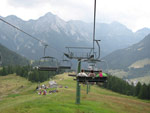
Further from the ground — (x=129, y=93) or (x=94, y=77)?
(x=94, y=77)

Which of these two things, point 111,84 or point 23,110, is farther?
point 111,84

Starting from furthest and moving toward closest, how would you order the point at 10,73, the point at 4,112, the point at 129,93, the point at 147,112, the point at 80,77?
1. the point at 10,73
2. the point at 129,93
3. the point at 147,112
4. the point at 4,112
5. the point at 80,77

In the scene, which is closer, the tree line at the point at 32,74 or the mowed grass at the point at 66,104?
the mowed grass at the point at 66,104

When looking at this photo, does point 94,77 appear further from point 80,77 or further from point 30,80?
point 30,80

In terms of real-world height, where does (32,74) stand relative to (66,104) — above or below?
above

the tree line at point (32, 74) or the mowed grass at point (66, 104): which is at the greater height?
→ the tree line at point (32, 74)

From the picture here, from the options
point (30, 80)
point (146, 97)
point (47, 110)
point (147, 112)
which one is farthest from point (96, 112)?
point (30, 80)

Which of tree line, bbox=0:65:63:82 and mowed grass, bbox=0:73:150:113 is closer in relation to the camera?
mowed grass, bbox=0:73:150:113

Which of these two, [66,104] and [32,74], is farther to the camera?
[32,74]

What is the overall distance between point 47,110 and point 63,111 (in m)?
3.08

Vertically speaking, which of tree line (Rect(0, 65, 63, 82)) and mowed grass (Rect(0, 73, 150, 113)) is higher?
tree line (Rect(0, 65, 63, 82))

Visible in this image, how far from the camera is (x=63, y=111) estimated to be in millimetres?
33938

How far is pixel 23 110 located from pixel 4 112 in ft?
11.1

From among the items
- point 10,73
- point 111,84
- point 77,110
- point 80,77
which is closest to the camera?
point 80,77
